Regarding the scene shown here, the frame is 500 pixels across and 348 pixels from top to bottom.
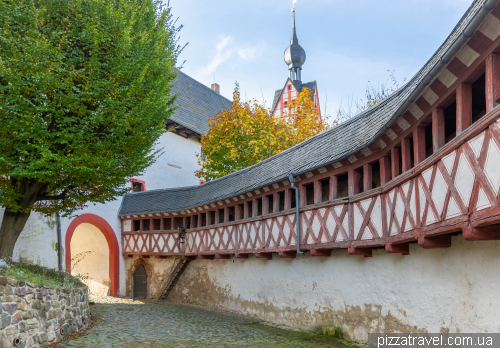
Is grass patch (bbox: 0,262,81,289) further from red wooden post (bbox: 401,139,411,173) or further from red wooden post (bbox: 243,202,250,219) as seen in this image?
red wooden post (bbox: 401,139,411,173)

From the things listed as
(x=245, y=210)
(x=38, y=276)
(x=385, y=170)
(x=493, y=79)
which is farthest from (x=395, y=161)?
(x=38, y=276)

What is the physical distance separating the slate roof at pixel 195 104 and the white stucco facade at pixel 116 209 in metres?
1.14

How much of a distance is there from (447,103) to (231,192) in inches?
344

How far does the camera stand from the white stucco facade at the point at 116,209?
14875 mm

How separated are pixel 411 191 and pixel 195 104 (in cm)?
2324

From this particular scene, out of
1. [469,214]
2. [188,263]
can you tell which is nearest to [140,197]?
[188,263]

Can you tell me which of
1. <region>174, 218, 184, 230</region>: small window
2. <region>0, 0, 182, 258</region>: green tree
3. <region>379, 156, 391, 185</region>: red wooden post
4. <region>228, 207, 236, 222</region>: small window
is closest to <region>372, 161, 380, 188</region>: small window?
<region>379, 156, 391, 185</region>: red wooden post

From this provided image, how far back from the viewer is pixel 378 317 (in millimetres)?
8797

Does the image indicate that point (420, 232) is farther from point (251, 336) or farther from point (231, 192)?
point (231, 192)

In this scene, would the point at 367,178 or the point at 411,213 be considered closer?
the point at 411,213

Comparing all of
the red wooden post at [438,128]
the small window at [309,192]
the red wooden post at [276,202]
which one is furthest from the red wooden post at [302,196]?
the red wooden post at [438,128]

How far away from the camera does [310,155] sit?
11.3 m

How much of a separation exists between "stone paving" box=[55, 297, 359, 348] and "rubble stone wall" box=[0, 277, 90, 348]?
0.40 m

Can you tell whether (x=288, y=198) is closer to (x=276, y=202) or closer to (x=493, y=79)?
(x=276, y=202)
